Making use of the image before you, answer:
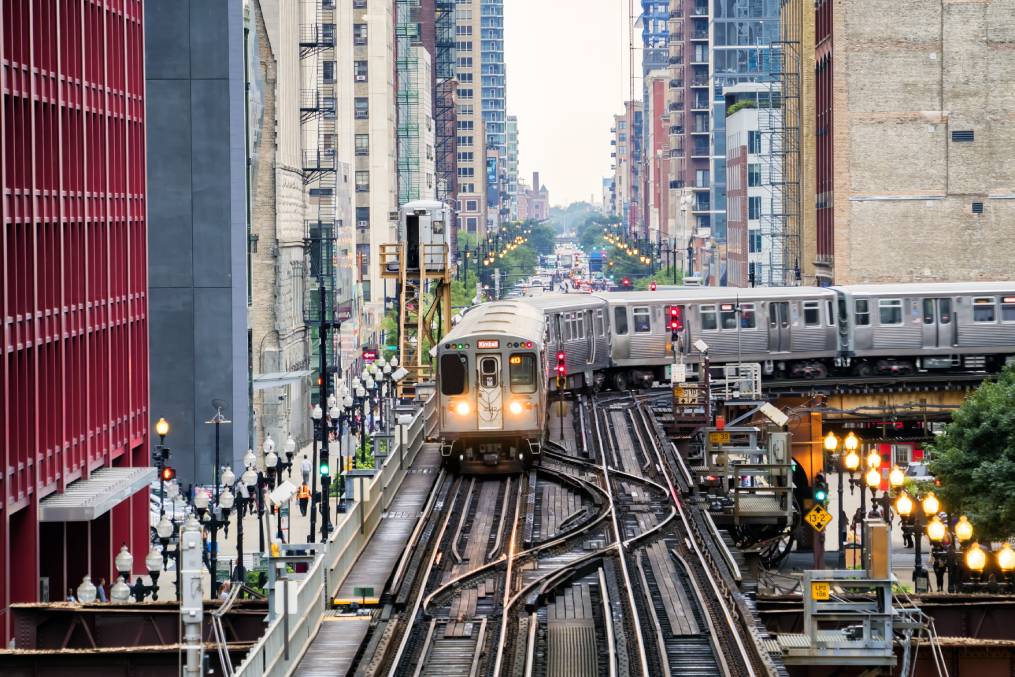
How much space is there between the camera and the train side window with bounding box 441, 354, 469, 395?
134 ft

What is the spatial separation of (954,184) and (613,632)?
72.6 meters

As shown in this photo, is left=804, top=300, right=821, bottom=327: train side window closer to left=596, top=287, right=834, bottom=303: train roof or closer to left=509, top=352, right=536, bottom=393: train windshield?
left=596, top=287, right=834, bottom=303: train roof

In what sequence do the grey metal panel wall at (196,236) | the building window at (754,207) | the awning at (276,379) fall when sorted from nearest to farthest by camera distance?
the grey metal panel wall at (196,236)
the awning at (276,379)
the building window at (754,207)

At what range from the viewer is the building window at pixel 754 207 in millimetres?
135125

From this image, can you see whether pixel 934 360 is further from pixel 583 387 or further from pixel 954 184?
pixel 954 184

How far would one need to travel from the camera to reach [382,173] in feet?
468

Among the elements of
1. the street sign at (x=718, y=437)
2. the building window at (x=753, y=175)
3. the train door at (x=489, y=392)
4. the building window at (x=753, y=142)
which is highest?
the building window at (x=753, y=142)

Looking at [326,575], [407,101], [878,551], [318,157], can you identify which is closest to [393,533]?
[326,575]

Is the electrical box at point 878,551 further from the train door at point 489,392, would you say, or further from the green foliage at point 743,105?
the green foliage at point 743,105

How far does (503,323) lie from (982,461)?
14402mm

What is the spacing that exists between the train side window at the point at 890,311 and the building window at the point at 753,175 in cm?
7096

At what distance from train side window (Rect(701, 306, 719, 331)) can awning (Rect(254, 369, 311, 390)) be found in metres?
20.8

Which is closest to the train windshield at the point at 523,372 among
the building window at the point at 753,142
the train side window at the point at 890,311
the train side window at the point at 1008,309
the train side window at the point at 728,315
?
the train side window at the point at 728,315

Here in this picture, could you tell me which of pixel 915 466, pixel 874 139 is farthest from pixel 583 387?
pixel 874 139
